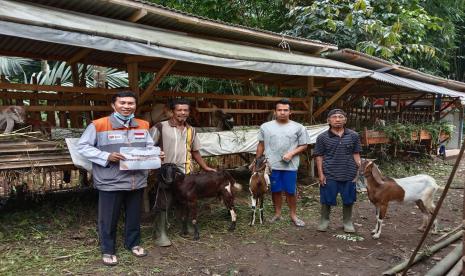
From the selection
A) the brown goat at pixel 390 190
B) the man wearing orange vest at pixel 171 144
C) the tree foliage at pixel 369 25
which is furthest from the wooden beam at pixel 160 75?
the tree foliage at pixel 369 25

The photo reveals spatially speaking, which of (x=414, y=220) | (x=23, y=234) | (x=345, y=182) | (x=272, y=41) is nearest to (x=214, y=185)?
(x=345, y=182)

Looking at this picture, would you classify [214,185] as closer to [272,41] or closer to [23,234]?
[23,234]

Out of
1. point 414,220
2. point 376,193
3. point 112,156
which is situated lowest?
point 414,220

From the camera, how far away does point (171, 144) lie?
4.54 meters

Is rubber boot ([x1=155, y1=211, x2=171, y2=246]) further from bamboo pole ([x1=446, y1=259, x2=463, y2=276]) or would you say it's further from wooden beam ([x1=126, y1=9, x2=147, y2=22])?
wooden beam ([x1=126, y1=9, x2=147, y2=22])

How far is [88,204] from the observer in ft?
19.6

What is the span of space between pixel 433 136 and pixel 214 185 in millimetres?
9482

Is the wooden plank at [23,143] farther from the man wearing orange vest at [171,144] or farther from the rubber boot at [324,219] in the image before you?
the rubber boot at [324,219]

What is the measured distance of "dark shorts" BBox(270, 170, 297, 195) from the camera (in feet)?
17.6

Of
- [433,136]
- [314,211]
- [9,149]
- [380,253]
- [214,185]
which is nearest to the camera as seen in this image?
[9,149]

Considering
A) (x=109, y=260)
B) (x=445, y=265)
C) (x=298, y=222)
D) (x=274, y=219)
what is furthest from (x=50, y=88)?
(x=445, y=265)

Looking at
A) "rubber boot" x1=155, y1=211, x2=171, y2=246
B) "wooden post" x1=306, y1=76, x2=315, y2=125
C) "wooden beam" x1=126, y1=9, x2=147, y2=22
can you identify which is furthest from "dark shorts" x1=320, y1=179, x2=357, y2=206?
"wooden beam" x1=126, y1=9, x2=147, y2=22

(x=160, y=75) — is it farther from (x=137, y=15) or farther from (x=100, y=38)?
(x=100, y=38)

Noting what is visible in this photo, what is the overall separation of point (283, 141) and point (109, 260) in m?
2.68
